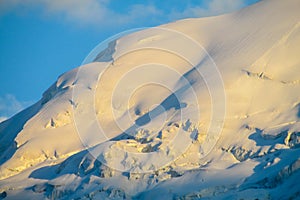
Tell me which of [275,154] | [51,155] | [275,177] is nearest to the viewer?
[275,177]

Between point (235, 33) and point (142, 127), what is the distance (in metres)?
16.7

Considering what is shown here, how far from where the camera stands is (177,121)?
59.7m

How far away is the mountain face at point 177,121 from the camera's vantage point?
175ft

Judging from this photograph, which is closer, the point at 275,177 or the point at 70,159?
the point at 275,177

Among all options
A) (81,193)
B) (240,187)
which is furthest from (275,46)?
(81,193)

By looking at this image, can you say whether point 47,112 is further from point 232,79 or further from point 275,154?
point 275,154

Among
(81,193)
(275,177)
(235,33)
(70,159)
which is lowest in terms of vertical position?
(275,177)

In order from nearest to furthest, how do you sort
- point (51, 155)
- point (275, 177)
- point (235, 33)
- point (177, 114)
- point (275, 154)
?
point (275, 177) < point (275, 154) < point (177, 114) < point (51, 155) < point (235, 33)

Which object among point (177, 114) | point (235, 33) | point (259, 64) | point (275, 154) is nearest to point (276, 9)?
point (235, 33)

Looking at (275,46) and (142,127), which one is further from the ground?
(275,46)

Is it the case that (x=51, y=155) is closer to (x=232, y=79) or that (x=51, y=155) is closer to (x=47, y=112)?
(x=47, y=112)

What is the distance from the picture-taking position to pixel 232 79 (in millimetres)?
62469

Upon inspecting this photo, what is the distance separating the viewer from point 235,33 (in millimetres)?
71000

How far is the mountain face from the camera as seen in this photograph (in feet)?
175
